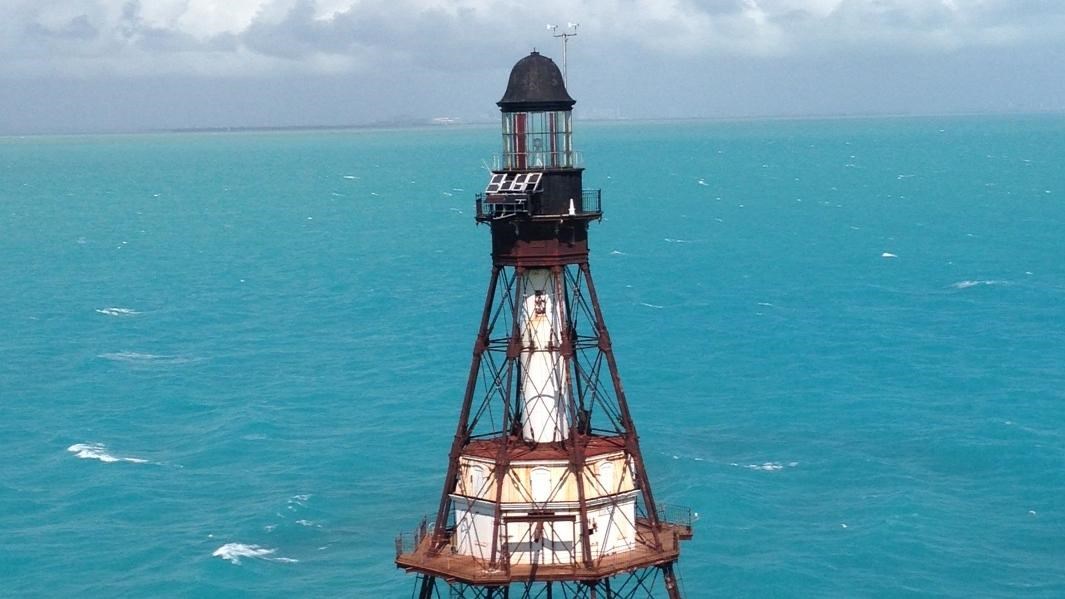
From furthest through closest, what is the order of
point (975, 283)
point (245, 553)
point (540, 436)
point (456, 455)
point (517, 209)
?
point (975, 283) → point (245, 553) → point (540, 436) → point (456, 455) → point (517, 209)

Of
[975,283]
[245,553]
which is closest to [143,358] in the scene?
[245,553]

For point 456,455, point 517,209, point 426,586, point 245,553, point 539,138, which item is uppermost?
point 539,138

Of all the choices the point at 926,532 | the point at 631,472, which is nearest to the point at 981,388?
the point at 926,532

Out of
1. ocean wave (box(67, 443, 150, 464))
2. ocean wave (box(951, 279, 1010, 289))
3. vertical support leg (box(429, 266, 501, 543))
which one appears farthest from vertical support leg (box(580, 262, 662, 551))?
ocean wave (box(951, 279, 1010, 289))

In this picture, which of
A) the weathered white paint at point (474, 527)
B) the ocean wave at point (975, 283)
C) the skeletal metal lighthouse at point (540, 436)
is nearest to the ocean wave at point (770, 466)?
the skeletal metal lighthouse at point (540, 436)

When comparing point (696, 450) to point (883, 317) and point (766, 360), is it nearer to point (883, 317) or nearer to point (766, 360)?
point (766, 360)

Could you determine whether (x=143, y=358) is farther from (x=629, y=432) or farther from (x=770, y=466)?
(x=629, y=432)

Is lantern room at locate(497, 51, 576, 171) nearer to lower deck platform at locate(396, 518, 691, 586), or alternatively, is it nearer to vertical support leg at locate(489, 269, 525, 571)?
vertical support leg at locate(489, 269, 525, 571)
